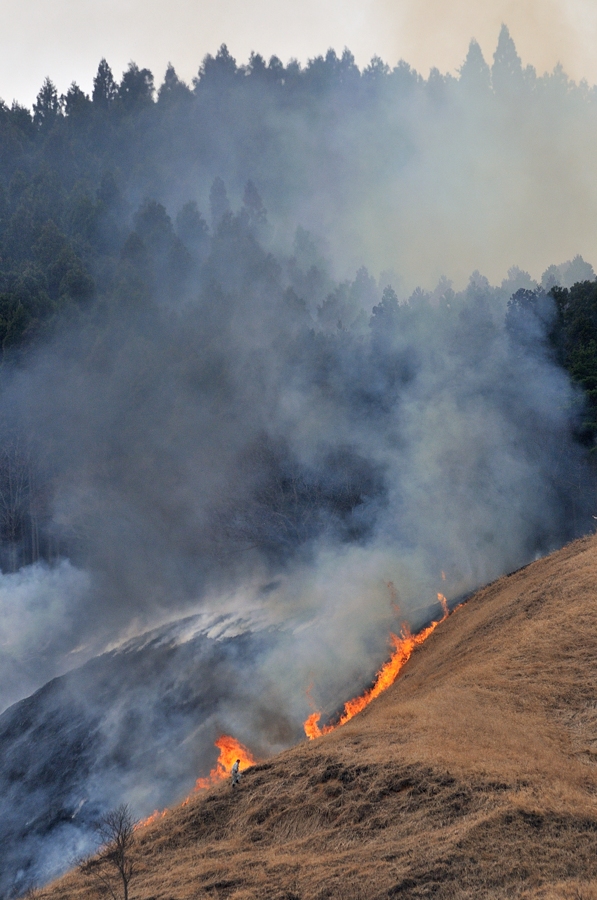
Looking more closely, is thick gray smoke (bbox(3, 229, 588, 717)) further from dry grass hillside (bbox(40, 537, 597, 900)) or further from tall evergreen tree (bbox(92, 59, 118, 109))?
tall evergreen tree (bbox(92, 59, 118, 109))

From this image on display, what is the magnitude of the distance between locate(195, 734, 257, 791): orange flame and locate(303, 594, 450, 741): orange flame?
8.54 feet

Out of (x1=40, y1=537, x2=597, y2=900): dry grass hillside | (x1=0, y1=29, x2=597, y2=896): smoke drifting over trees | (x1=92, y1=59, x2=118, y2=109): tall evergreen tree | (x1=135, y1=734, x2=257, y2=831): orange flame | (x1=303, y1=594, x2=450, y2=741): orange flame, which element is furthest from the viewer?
(x1=92, y1=59, x2=118, y2=109): tall evergreen tree

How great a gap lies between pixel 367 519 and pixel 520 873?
109 ft

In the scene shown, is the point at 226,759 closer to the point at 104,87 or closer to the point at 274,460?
the point at 274,460

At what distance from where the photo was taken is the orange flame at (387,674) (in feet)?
94.8

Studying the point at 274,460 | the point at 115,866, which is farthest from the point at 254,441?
the point at 115,866

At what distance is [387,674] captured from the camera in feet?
102

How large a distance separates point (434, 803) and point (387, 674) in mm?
15438

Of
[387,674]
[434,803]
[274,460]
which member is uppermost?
[274,460]

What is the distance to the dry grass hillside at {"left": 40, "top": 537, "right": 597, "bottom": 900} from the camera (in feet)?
43.5

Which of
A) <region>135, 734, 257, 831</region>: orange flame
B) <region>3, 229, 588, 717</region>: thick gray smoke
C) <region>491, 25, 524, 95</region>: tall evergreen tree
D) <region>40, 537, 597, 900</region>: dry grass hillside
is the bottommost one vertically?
<region>135, 734, 257, 831</region>: orange flame

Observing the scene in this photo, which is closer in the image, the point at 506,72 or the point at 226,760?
the point at 226,760

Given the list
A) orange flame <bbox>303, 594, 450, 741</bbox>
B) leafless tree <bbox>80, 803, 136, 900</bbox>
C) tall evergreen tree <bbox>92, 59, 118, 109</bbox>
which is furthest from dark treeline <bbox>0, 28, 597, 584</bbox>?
leafless tree <bbox>80, 803, 136, 900</bbox>

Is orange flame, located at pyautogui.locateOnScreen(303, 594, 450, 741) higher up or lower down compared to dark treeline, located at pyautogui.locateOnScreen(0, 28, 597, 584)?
lower down
